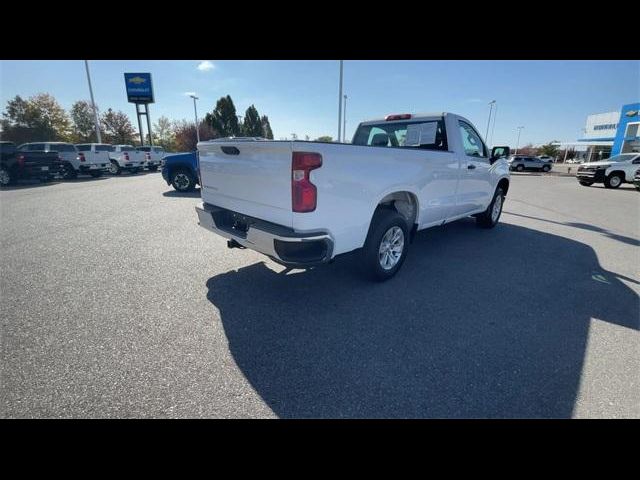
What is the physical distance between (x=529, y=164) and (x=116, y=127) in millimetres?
62965

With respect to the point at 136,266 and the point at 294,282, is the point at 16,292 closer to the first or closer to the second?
the point at 136,266

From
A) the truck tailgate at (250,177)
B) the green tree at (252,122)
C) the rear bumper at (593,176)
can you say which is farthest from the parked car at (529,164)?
the green tree at (252,122)

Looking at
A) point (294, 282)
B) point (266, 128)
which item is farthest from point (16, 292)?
point (266, 128)

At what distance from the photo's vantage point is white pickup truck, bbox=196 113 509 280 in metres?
2.65

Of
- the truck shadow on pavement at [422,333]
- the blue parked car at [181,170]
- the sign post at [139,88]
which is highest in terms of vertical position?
the sign post at [139,88]

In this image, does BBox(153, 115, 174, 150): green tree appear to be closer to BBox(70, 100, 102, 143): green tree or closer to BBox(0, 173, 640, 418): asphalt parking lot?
BBox(70, 100, 102, 143): green tree

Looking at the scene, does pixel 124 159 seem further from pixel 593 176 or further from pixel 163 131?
pixel 163 131

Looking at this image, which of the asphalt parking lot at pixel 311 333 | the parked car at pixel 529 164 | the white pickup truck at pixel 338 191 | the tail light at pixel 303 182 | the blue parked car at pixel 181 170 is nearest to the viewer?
the asphalt parking lot at pixel 311 333

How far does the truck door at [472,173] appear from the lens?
486cm

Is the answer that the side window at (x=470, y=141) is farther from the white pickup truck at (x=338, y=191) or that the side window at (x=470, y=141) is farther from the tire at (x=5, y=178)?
the tire at (x=5, y=178)

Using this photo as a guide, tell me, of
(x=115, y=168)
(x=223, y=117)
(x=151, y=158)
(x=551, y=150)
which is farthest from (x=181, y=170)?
(x=551, y=150)

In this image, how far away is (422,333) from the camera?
9.05 ft
